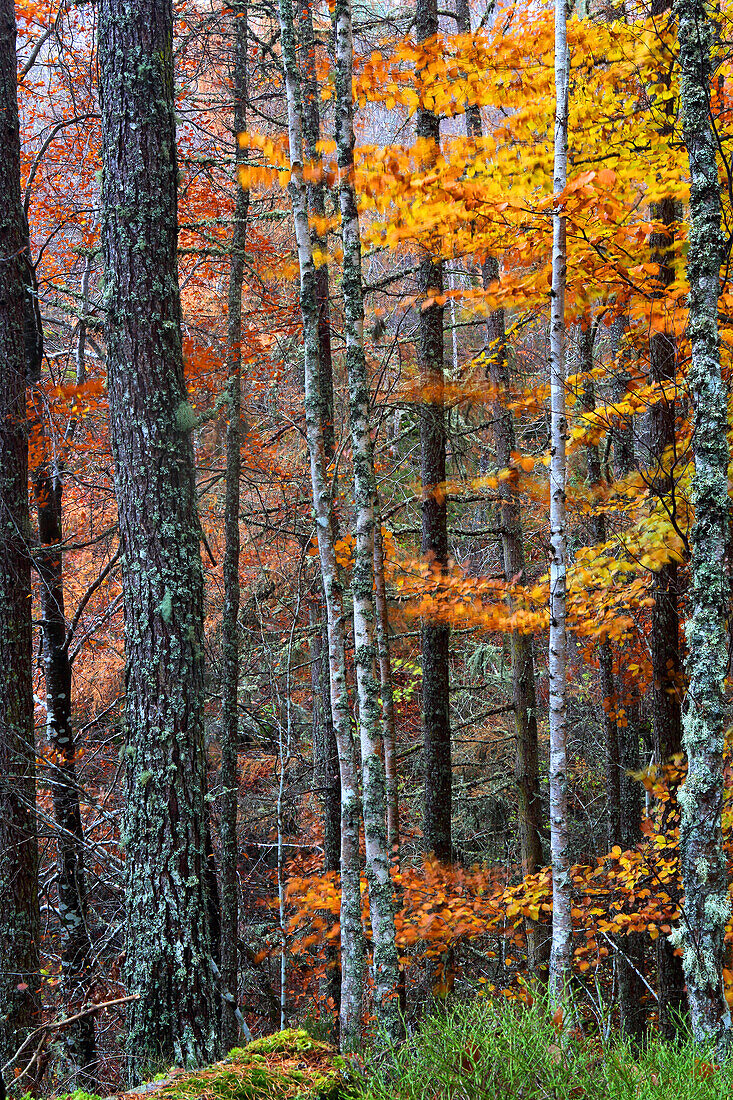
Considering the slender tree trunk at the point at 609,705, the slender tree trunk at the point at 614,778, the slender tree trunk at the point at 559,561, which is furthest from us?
the slender tree trunk at the point at 609,705

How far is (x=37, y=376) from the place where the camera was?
651 centimetres

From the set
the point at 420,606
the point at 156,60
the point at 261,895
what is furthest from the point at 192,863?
the point at 261,895

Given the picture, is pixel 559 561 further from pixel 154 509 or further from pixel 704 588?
pixel 154 509

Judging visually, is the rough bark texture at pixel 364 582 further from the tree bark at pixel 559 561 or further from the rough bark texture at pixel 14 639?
the rough bark texture at pixel 14 639

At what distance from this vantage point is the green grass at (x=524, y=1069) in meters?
2.38

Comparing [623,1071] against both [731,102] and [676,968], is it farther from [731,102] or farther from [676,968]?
[731,102]

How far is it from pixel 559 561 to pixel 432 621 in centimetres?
280

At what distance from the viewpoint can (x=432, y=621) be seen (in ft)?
24.2

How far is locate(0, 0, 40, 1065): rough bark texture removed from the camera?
567 cm

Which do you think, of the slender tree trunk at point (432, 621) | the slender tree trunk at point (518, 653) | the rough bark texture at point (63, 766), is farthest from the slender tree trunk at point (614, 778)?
the rough bark texture at point (63, 766)

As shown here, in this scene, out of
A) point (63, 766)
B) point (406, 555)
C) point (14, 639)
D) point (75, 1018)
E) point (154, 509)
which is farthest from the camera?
point (406, 555)

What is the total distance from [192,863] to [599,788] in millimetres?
10225

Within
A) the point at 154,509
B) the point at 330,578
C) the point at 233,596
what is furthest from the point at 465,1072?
the point at 233,596

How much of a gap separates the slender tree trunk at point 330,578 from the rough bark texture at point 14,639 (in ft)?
7.85
